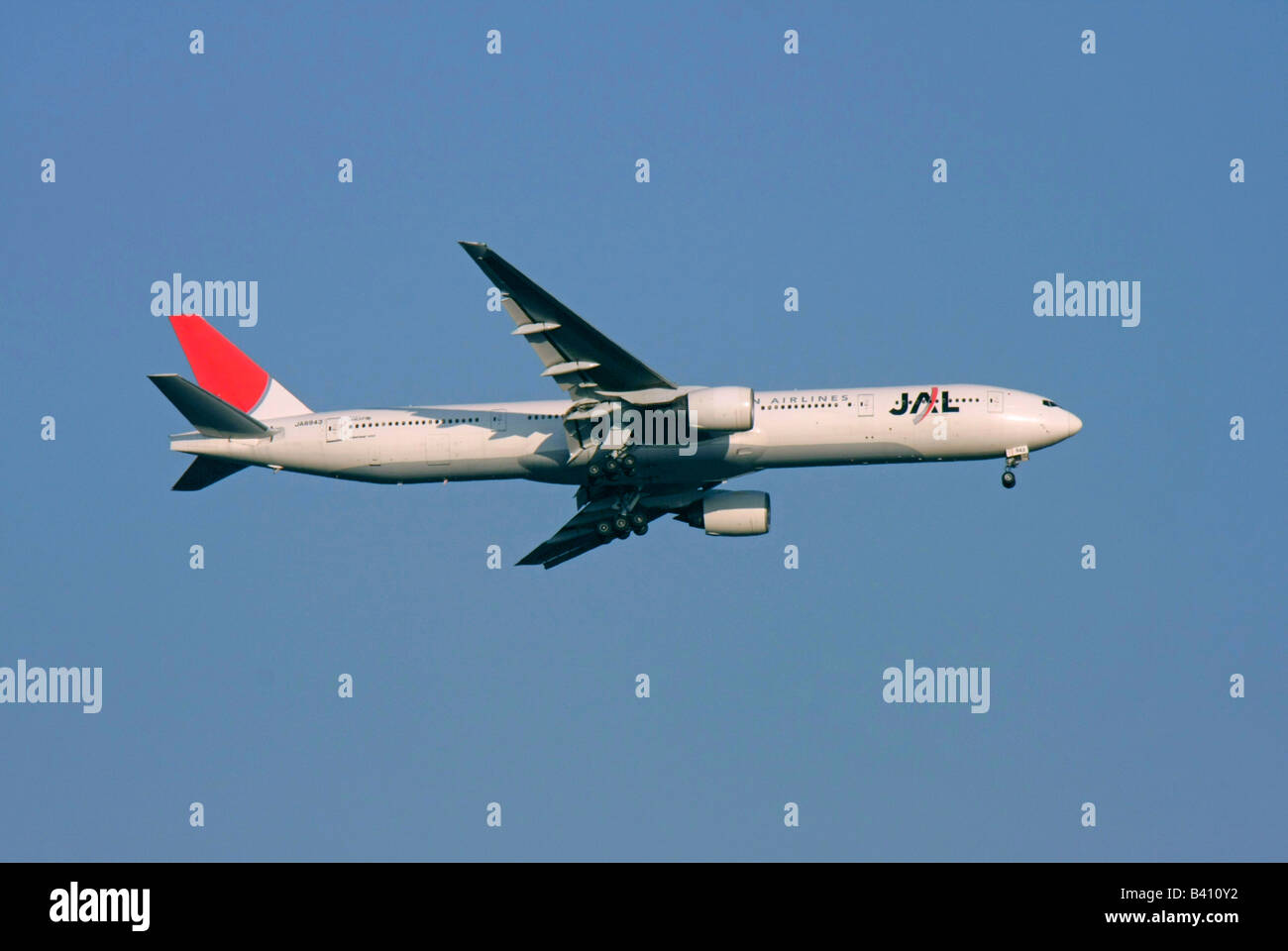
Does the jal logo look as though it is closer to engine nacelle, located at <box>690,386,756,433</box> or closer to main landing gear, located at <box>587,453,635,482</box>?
engine nacelle, located at <box>690,386,756,433</box>

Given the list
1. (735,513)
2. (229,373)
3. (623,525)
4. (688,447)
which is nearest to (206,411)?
(229,373)

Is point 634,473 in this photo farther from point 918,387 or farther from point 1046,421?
point 1046,421

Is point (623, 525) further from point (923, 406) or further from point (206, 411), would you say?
point (206, 411)

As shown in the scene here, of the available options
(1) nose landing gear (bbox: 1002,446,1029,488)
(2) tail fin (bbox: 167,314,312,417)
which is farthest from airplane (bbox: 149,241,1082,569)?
(2) tail fin (bbox: 167,314,312,417)

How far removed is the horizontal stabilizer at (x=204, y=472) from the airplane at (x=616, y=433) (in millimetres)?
42

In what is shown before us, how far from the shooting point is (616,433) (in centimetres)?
5744

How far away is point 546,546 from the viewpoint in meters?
64.6

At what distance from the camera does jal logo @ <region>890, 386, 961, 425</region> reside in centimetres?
5752

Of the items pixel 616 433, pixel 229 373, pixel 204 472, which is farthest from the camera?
pixel 229 373

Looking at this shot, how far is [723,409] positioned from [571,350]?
18.1ft
